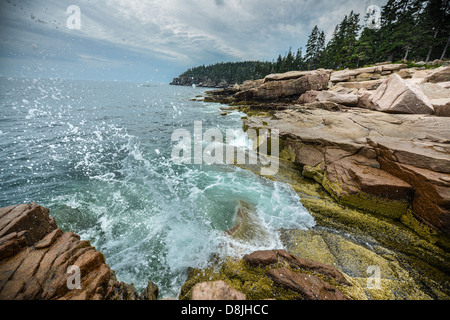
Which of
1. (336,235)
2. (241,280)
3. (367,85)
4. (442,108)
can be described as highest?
(367,85)

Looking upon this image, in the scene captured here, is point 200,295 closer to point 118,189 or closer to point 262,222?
point 262,222

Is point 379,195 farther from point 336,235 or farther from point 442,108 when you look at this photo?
point 442,108

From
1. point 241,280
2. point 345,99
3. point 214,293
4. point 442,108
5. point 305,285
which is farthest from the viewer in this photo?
point 345,99

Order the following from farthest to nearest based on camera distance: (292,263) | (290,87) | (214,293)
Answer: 1. (290,87)
2. (292,263)
3. (214,293)

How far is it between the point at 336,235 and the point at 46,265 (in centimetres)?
913

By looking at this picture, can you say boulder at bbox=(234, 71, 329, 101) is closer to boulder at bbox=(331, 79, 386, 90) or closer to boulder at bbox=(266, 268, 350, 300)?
boulder at bbox=(331, 79, 386, 90)

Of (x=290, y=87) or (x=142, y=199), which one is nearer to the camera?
(x=142, y=199)

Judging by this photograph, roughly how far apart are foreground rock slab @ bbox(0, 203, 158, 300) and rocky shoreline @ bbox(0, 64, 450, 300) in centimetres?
2

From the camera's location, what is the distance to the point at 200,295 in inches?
120

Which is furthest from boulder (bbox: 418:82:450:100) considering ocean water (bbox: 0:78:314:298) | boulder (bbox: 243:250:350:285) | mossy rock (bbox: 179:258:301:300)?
mossy rock (bbox: 179:258:301:300)

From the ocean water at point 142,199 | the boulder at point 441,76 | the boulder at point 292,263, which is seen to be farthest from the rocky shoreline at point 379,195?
the boulder at point 441,76

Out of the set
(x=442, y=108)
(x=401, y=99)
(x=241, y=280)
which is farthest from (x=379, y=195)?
(x=401, y=99)

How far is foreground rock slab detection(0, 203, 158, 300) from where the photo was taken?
2.99 m

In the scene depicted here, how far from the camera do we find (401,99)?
13.1 m
